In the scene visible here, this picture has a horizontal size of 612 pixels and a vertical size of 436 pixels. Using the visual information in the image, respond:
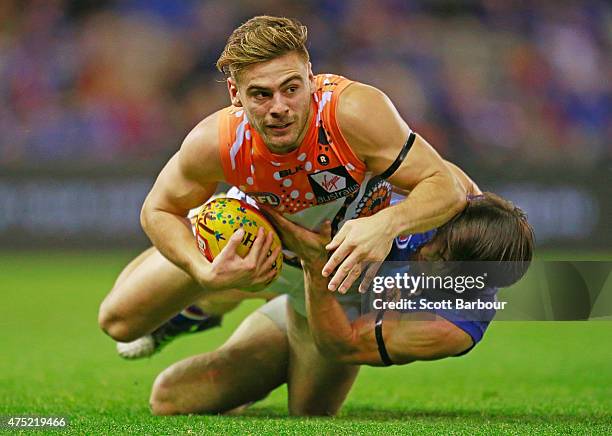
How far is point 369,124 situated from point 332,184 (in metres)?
0.43

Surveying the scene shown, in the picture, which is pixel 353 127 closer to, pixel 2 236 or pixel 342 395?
pixel 342 395

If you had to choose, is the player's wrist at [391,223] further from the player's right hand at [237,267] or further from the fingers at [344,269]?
the player's right hand at [237,267]

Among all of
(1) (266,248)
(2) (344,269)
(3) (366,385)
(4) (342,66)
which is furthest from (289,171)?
(4) (342,66)

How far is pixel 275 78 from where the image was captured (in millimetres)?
4609

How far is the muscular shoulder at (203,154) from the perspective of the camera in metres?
4.95

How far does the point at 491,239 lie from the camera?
204 inches

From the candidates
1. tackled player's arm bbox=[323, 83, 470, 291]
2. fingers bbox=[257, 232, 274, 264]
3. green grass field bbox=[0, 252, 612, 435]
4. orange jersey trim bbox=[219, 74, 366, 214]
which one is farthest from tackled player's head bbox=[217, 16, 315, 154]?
green grass field bbox=[0, 252, 612, 435]

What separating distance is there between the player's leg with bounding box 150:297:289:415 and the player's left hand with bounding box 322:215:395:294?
173cm

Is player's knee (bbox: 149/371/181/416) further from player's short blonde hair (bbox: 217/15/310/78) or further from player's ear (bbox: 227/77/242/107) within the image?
player's short blonde hair (bbox: 217/15/310/78)

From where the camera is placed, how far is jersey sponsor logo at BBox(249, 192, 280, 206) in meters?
5.11

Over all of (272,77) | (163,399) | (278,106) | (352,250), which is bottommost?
(163,399)

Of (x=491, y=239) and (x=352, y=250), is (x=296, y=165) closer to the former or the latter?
(x=352, y=250)

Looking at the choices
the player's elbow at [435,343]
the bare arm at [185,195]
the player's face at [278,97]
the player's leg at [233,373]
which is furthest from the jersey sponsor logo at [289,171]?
the player's leg at [233,373]

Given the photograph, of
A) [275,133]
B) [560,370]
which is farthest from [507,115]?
[275,133]
